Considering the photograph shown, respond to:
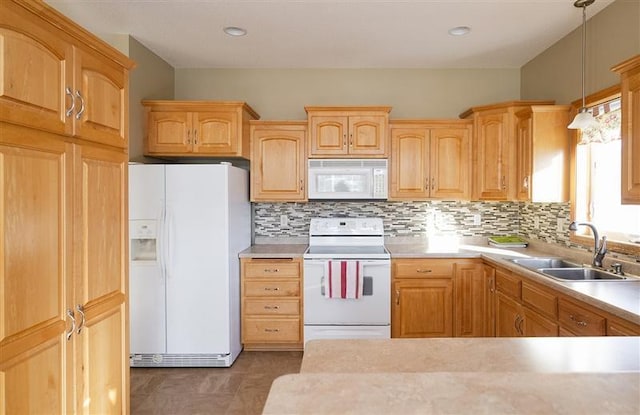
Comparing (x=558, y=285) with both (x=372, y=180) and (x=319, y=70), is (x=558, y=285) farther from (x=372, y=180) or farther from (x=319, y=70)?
(x=319, y=70)

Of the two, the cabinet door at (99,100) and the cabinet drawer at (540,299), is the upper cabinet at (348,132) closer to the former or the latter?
the cabinet drawer at (540,299)

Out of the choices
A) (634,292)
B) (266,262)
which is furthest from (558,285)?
(266,262)

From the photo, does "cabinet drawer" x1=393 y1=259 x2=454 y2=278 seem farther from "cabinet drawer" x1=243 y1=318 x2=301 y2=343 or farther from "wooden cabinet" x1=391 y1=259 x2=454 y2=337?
"cabinet drawer" x1=243 y1=318 x2=301 y2=343

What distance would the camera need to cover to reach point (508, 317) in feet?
9.11

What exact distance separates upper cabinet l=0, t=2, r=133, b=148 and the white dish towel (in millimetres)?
1866

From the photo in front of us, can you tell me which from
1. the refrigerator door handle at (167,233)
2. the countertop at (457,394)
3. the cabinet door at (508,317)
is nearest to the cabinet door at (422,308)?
the cabinet door at (508,317)

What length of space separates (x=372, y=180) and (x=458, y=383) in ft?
9.04

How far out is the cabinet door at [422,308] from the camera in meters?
3.19

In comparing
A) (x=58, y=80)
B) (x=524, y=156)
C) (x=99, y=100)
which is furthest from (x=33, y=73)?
(x=524, y=156)

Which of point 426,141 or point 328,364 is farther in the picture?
point 426,141

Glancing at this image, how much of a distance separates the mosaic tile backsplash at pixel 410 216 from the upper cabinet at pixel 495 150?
1.32ft

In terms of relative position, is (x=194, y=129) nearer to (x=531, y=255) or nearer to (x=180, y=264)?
(x=180, y=264)

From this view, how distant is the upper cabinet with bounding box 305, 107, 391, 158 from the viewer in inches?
134

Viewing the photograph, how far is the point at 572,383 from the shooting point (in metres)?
0.70
